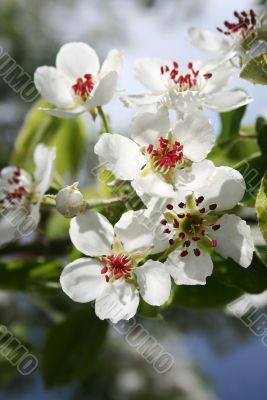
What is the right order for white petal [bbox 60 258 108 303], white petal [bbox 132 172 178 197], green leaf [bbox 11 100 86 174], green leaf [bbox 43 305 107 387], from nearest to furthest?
white petal [bbox 132 172 178 197], white petal [bbox 60 258 108 303], green leaf [bbox 43 305 107 387], green leaf [bbox 11 100 86 174]

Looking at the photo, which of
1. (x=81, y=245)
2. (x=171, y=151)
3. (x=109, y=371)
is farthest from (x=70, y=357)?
(x=109, y=371)

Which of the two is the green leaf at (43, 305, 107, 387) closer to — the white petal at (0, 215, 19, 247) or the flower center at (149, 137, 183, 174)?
the white petal at (0, 215, 19, 247)

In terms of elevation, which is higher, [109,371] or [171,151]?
[171,151]

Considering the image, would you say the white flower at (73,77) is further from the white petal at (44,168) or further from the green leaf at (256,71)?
the green leaf at (256,71)

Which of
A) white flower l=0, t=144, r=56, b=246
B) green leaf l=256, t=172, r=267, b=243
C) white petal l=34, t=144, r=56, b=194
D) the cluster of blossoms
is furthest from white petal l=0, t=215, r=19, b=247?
green leaf l=256, t=172, r=267, b=243

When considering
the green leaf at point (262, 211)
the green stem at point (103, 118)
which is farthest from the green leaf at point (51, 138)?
the green leaf at point (262, 211)

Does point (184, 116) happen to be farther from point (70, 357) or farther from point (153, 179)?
point (70, 357)
